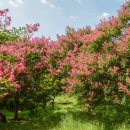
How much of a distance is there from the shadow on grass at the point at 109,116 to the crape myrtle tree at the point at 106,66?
118 centimetres

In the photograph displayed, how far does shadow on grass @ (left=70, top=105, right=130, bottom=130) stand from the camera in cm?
1704

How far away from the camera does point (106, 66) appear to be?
16250 mm

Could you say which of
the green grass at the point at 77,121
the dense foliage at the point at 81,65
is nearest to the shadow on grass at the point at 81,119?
the green grass at the point at 77,121

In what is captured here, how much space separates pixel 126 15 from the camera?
18000 millimetres

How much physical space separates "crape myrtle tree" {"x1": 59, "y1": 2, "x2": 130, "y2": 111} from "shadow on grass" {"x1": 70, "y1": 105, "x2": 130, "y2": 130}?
3.86 feet

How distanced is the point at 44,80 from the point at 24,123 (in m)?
3.72

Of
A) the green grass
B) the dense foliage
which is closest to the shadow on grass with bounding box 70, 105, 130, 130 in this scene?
the green grass

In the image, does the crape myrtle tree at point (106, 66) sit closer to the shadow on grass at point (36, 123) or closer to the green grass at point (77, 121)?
the green grass at point (77, 121)

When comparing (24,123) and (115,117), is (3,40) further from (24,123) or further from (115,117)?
(115,117)

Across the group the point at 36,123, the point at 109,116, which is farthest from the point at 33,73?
the point at 109,116

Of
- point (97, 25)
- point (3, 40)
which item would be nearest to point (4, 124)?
point (3, 40)

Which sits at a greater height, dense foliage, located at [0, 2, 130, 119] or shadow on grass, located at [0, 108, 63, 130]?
dense foliage, located at [0, 2, 130, 119]

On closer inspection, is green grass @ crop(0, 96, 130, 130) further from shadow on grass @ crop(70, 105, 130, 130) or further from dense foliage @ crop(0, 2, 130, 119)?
dense foliage @ crop(0, 2, 130, 119)

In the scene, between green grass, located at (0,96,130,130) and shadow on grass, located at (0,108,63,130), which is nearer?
green grass, located at (0,96,130,130)
